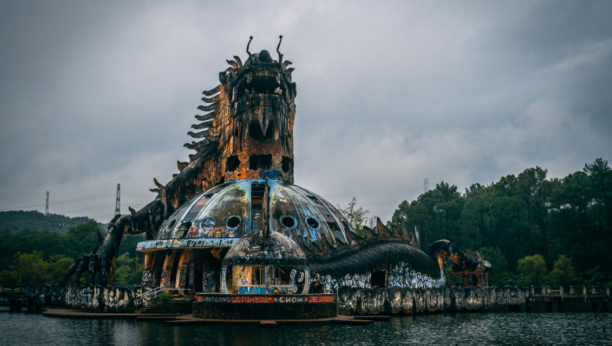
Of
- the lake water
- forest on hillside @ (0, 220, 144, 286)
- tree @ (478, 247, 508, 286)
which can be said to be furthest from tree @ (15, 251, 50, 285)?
tree @ (478, 247, 508, 286)

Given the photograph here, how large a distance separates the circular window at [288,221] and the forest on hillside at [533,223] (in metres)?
26.2

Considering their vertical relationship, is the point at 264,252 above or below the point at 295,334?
above

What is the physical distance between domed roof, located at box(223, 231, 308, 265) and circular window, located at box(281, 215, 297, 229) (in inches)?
336

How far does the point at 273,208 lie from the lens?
31.4 meters

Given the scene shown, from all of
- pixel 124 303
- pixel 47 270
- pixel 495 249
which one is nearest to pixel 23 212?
pixel 47 270

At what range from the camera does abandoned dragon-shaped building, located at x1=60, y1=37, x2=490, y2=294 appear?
27219mm

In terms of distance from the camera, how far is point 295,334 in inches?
638

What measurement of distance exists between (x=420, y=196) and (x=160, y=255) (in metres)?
64.5

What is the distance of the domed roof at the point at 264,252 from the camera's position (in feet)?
69.2

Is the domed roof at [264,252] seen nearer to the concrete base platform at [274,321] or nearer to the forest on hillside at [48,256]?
the concrete base platform at [274,321]

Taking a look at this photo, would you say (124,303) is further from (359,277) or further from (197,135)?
(197,135)

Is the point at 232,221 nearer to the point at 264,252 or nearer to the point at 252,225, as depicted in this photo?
the point at 252,225

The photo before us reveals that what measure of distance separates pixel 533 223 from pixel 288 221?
5189 cm

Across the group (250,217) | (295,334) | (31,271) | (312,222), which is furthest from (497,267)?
(31,271)
